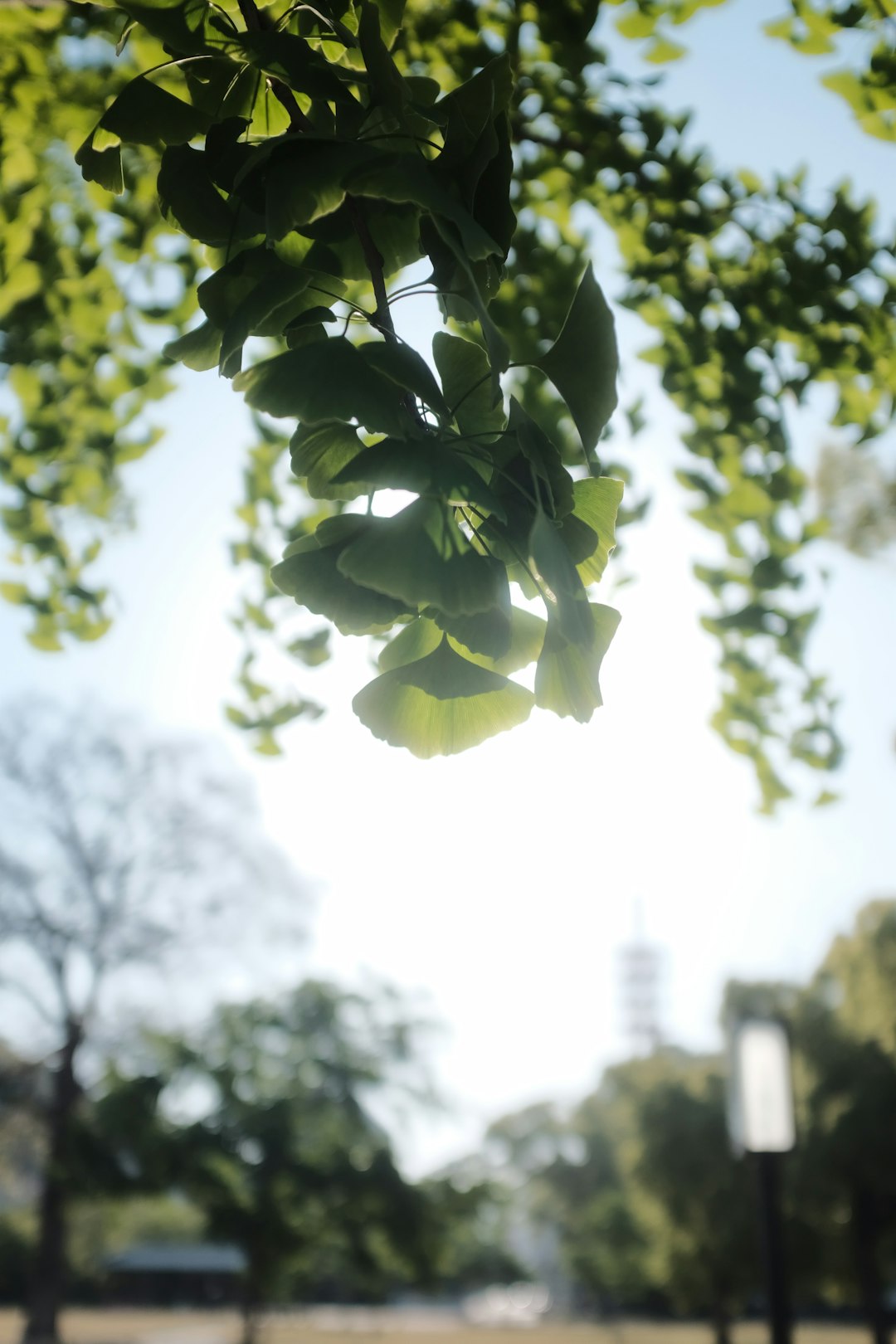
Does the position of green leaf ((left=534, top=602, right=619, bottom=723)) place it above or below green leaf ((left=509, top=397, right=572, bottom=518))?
below

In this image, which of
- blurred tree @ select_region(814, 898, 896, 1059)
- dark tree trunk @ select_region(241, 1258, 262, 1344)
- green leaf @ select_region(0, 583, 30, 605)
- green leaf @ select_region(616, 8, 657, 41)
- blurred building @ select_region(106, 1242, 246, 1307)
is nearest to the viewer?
green leaf @ select_region(616, 8, 657, 41)

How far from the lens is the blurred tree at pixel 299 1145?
2430cm

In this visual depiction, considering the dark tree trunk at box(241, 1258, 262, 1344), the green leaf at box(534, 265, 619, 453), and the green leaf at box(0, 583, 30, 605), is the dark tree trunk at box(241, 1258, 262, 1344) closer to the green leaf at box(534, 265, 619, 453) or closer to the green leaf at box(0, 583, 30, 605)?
the green leaf at box(0, 583, 30, 605)

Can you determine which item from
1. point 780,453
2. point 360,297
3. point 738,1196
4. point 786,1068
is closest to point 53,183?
point 360,297

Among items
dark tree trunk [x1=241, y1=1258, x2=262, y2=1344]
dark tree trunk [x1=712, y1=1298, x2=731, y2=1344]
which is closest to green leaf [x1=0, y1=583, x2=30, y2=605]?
dark tree trunk [x1=241, y1=1258, x2=262, y2=1344]

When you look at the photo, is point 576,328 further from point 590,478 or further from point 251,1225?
point 251,1225

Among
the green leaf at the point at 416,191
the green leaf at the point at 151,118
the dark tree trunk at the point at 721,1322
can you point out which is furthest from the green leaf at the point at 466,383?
the dark tree trunk at the point at 721,1322

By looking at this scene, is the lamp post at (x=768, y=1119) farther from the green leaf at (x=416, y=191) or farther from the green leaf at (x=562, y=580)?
the green leaf at (x=416, y=191)

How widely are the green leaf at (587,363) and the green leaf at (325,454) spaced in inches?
8.8

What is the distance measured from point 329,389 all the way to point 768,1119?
5397 millimetres

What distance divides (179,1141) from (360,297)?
23.9 metres

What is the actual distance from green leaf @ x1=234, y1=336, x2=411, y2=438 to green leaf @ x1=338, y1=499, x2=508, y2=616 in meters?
0.10

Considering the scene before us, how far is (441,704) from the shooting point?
1206 mm

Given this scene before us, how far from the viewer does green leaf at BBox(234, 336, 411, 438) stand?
1.07m
